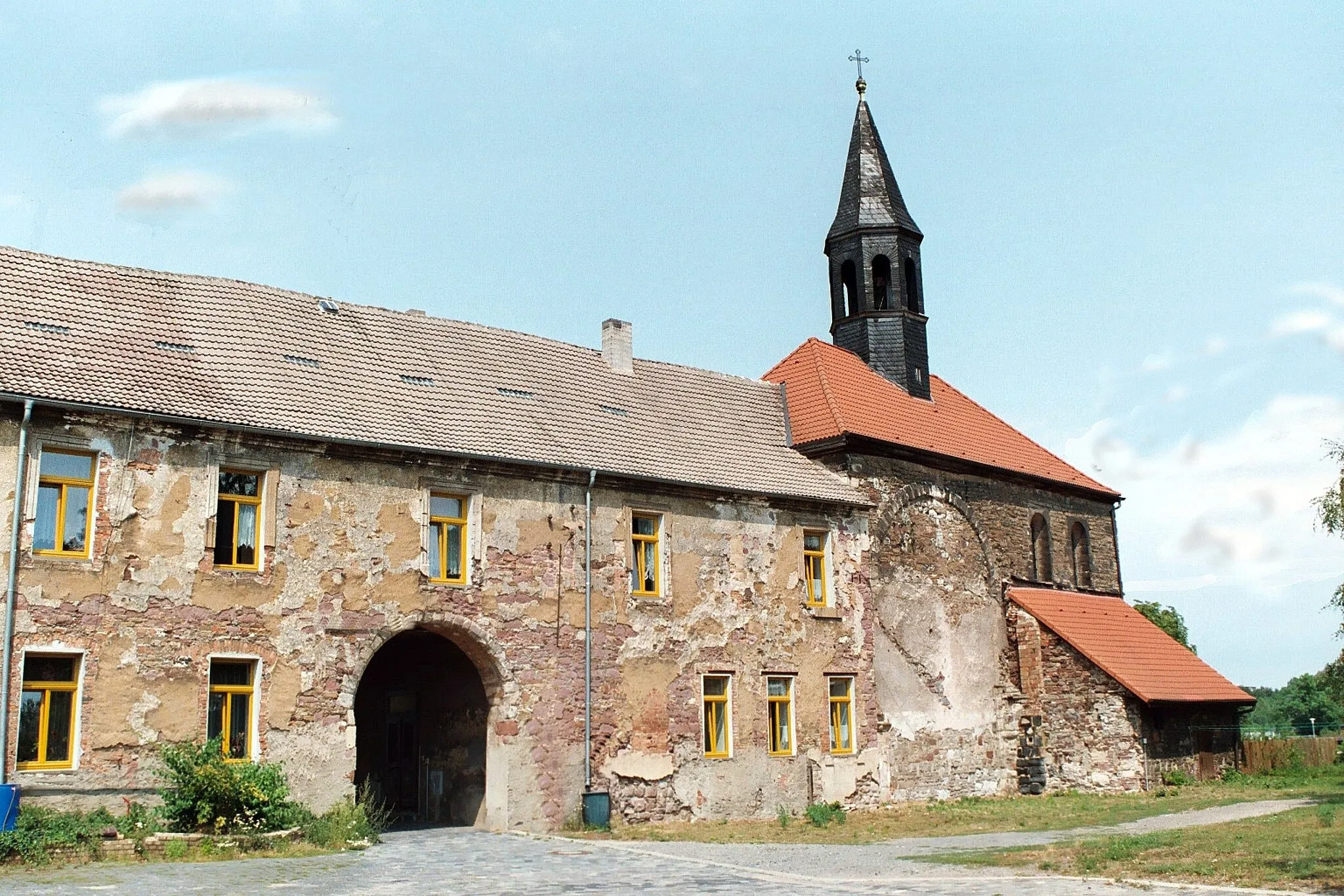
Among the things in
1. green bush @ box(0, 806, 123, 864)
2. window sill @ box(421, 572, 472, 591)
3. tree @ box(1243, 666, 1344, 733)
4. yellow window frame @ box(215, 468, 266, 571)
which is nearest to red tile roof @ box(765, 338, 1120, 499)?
window sill @ box(421, 572, 472, 591)

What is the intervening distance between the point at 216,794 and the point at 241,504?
4062mm

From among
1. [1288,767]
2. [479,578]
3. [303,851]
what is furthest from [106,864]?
[1288,767]

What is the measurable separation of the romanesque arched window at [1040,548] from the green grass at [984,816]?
537 centimetres

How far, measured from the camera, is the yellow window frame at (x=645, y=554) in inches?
853

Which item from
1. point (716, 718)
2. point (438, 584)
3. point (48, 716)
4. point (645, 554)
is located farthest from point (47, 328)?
point (716, 718)

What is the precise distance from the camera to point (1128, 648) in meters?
28.1

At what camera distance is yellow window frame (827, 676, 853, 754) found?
2350cm

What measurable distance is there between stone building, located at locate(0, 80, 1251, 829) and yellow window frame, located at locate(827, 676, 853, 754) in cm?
7

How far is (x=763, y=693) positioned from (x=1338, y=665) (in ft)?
37.8

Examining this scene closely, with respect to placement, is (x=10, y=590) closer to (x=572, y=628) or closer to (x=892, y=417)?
(x=572, y=628)

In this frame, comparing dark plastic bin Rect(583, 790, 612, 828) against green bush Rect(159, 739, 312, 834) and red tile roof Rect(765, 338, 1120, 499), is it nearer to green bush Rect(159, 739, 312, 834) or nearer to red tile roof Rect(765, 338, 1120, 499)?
green bush Rect(159, 739, 312, 834)

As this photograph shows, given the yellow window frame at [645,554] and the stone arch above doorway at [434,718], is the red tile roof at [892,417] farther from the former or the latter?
the stone arch above doorway at [434,718]

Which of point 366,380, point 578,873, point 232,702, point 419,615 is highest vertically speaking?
point 366,380

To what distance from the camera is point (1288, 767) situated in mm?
30359
